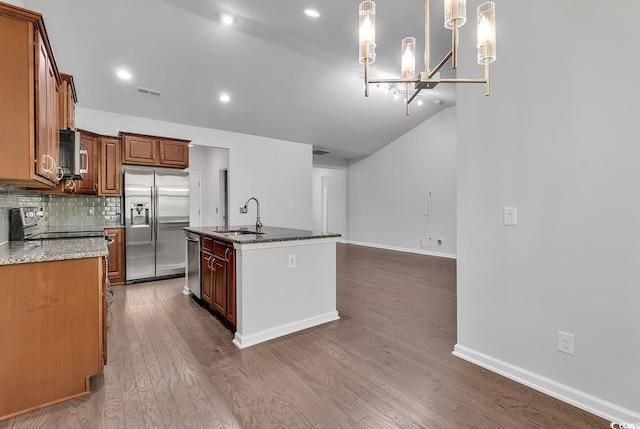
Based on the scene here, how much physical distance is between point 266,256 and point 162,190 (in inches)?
122

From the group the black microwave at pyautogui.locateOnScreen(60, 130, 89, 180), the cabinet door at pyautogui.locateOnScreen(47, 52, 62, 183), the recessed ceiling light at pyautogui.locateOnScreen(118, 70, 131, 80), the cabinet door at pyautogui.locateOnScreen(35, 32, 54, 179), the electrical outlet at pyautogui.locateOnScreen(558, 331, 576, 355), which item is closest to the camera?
the cabinet door at pyautogui.locateOnScreen(35, 32, 54, 179)

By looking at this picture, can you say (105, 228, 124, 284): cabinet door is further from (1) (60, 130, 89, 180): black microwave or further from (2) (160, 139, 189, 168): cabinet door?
(1) (60, 130, 89, 180): black microwave

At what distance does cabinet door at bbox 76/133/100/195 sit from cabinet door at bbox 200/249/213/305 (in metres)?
2.26

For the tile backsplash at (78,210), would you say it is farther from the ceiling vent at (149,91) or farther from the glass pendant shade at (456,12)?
the glass pendant shade at (456,12)

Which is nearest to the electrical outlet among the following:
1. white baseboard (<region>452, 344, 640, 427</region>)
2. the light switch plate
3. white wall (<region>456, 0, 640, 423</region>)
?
white wall (<region>456, 0, 640, 423</region>)

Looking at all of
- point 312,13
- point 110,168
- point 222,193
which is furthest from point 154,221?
point 312,13

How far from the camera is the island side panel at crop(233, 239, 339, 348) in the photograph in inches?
102

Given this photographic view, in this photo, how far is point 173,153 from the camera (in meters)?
4.97

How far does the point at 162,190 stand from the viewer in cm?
484

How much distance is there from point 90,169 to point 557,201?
5376 millimetres

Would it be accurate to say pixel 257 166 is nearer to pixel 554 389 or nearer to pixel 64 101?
pixel 64 101

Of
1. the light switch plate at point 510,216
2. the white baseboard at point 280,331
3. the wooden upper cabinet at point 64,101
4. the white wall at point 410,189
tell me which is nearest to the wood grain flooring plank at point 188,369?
the white baseboard at point 280,331

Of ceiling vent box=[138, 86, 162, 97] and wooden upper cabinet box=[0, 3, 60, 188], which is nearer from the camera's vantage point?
wooden upper cabinet box=[0, 3, 60, 188]

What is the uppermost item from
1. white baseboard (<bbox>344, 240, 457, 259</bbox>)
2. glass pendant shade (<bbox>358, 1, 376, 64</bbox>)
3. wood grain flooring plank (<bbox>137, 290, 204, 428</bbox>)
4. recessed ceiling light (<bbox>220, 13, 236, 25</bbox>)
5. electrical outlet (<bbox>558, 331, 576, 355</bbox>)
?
recessed ceiling light (<bbox>220, 13, 236, 25</bbox>)
